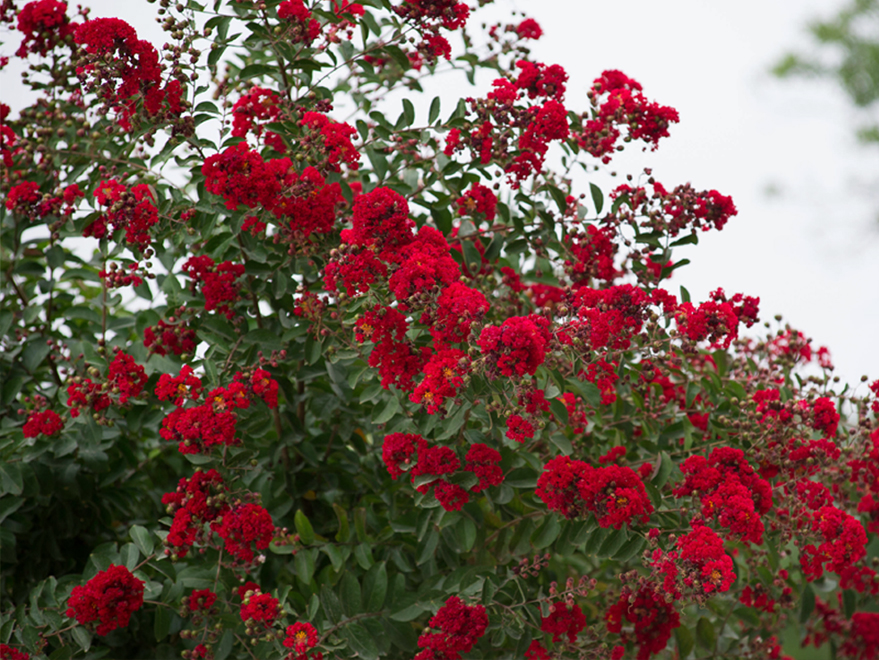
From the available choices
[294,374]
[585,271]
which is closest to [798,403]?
[585,271]

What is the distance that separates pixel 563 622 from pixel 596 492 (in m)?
0.43

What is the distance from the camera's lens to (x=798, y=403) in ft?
6.38

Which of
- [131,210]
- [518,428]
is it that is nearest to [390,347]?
[518,428]

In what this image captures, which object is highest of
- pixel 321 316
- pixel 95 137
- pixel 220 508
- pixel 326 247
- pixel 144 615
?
pixel 95 137

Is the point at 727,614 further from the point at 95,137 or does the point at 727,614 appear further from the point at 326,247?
the point at 95,137

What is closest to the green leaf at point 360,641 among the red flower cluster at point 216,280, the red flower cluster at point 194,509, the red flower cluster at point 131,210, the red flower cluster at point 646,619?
the red flower cluster at point 194,509

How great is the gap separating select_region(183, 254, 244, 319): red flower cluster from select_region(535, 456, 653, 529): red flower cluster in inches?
37.3

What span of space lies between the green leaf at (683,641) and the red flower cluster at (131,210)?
6.41ft

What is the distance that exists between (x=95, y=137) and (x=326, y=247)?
0.75m

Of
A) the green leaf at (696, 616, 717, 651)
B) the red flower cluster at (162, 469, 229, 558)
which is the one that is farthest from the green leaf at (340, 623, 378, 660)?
the green leaf at (696, 616, 717, 651)

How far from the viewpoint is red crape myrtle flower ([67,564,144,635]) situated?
1840mm

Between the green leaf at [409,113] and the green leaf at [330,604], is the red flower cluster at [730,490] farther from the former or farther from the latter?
the green leaf at [409,113]

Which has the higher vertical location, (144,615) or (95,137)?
(95,137)

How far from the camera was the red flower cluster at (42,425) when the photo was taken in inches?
83.7
